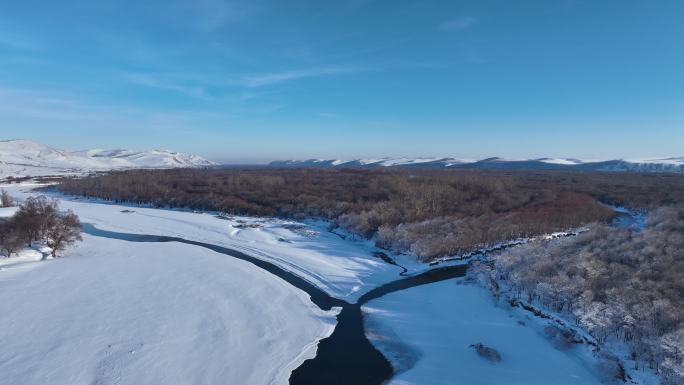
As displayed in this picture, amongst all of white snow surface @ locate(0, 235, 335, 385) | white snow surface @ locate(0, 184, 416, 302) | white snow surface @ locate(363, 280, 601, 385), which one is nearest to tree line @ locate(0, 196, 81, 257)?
white snow surface @ locate(0, 235, 335, 385)

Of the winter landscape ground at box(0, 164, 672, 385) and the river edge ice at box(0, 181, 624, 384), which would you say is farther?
the river edge ice at box(0, 181, 624, 384)

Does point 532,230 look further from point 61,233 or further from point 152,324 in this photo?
point 61,233

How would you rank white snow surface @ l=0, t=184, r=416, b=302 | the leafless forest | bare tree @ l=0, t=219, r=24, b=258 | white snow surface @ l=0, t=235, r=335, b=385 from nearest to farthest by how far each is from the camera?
white snow surface @ l=0, t=235, r=335, b=385 → the leafless forest → white snow surface @ l=0, t=184, r=416, b=302 → bare tree @ l=0, t=219, r=24, b=258

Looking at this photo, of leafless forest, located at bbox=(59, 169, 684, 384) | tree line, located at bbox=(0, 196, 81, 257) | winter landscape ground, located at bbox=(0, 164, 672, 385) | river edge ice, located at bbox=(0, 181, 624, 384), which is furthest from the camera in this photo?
tree line, located at bbox=(0, 196, 81, 257)

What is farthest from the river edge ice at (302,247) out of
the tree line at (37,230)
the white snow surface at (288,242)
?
the tree line at (37,230)

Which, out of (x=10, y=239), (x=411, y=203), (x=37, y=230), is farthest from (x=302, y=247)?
(x=10, y=239)

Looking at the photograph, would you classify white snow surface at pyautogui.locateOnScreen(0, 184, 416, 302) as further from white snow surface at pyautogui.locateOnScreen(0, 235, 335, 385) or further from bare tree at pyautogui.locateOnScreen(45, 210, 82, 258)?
bare tree at pyautogui.locateOnScreen(45, 210, 82, 258)

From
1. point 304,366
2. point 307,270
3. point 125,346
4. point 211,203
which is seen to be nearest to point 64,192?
point 211,203
